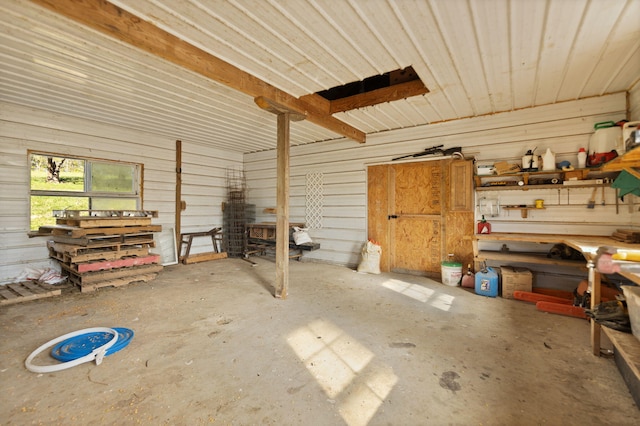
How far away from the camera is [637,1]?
6.81ft

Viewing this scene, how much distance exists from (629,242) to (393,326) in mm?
2878

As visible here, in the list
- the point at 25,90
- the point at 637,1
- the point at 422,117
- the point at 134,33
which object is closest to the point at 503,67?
the point at 637,1

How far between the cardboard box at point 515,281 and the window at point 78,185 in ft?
23.0

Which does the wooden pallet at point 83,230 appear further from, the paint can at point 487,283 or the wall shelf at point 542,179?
the wall shelf at point 542,179

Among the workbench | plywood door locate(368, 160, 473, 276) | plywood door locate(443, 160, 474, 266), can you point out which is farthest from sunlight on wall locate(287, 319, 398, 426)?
plywood door locate(368, 160, 473, 276)

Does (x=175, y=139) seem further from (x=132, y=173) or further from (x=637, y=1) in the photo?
(x=637, y=1)

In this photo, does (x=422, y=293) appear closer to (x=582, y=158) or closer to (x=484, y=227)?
(x=484, y=227)

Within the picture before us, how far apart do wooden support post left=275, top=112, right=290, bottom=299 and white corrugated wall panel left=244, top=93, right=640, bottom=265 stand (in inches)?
93.6

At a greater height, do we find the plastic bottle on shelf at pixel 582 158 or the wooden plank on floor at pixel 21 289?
the plastic bottle on shelf at pixel 582 158

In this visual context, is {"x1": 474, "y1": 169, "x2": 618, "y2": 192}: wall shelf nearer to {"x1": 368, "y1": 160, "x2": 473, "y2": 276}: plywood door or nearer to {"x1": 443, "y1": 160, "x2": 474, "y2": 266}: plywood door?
{"x1": 443, "y1": 160, "x2": 474, "y2": 266}: plywood door

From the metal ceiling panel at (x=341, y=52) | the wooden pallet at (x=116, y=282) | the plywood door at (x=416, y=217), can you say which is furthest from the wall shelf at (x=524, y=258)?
the wooden pallet at (x=116, y=282)

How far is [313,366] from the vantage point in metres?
2.29

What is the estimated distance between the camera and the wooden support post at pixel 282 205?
3.99m

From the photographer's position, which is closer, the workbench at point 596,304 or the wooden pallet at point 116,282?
the workbench at point 596,304
